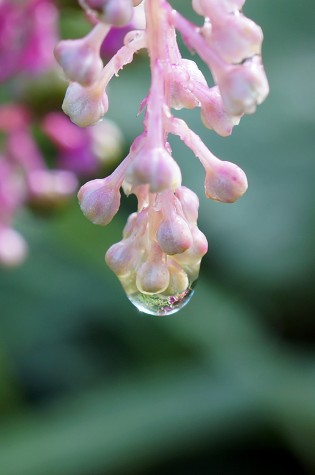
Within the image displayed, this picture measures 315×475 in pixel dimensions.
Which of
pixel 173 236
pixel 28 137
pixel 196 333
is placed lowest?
pixel 173 236

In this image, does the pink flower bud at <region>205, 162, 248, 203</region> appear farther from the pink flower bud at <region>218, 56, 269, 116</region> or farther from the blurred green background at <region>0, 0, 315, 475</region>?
the blurred green background at <region>0, 0, 315, 475</region>

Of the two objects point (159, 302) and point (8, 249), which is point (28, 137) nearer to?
point (8, 249)

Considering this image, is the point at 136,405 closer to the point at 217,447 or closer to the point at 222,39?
the point at 217,447

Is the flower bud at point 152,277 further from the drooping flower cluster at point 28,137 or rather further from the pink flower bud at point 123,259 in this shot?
the drooping flower cluster at point 28,137

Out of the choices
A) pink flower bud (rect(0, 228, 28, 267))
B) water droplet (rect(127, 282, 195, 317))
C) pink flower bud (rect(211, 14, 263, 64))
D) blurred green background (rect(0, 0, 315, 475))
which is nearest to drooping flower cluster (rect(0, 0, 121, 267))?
pink flower bud (rect(0, 228, 28, 267))

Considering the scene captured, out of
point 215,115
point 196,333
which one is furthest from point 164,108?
point 196,333

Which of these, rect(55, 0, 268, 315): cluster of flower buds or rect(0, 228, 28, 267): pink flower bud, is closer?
rect(55, 0, 268, 315): cluster of flower buds
